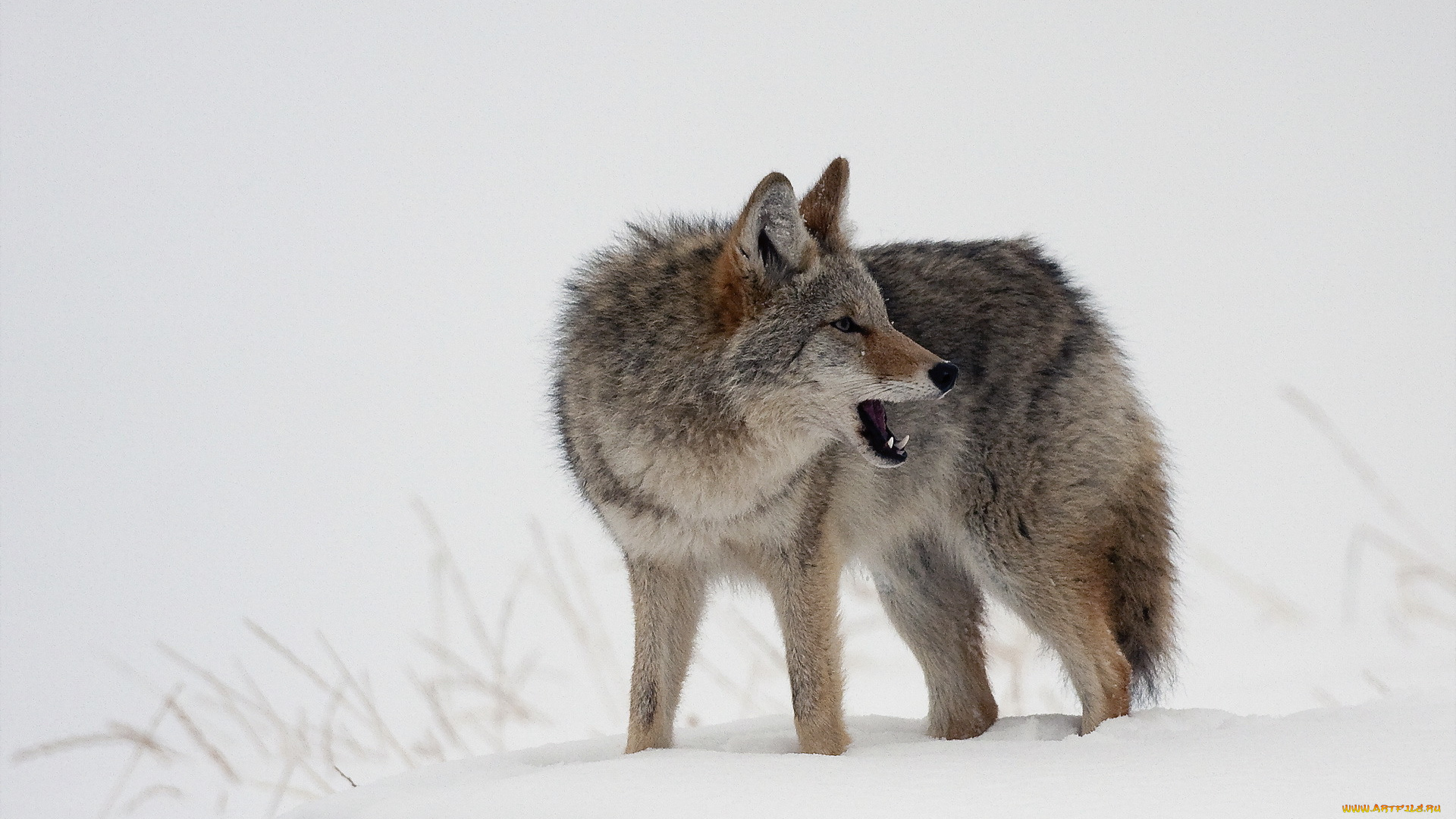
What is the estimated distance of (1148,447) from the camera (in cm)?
516

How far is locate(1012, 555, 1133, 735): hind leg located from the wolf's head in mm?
940

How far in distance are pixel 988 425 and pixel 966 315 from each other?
0.50 m

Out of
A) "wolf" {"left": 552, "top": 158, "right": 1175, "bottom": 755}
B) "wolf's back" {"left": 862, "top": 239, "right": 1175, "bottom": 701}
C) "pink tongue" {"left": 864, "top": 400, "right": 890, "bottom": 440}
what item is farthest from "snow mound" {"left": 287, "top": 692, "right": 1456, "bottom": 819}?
"pink tongue" {"left": 864, "top": 400, "right": 890, "bottom": 440}

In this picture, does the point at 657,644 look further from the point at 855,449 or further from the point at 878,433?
the point at 878,433

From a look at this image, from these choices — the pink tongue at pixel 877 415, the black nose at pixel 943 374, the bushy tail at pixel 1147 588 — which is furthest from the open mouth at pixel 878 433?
the bushy tail at pixel 1147 588

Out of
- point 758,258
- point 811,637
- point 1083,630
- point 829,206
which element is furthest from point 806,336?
point 1083,630

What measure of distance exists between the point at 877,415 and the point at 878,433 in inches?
5.2

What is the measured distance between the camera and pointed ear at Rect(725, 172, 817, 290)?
14.0ft

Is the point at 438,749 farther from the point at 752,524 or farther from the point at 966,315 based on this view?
the point at 966,315

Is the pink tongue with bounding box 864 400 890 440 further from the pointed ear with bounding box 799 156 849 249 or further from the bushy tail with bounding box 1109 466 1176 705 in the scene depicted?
the bushy tail with bounding box 1109 466 1176 705

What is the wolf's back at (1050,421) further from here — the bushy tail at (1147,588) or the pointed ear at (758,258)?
the pointed ear at (758,258)

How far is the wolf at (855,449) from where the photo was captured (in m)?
4.36

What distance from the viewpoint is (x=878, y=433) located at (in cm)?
429

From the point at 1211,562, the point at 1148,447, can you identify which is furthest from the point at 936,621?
the point at 1211,562
